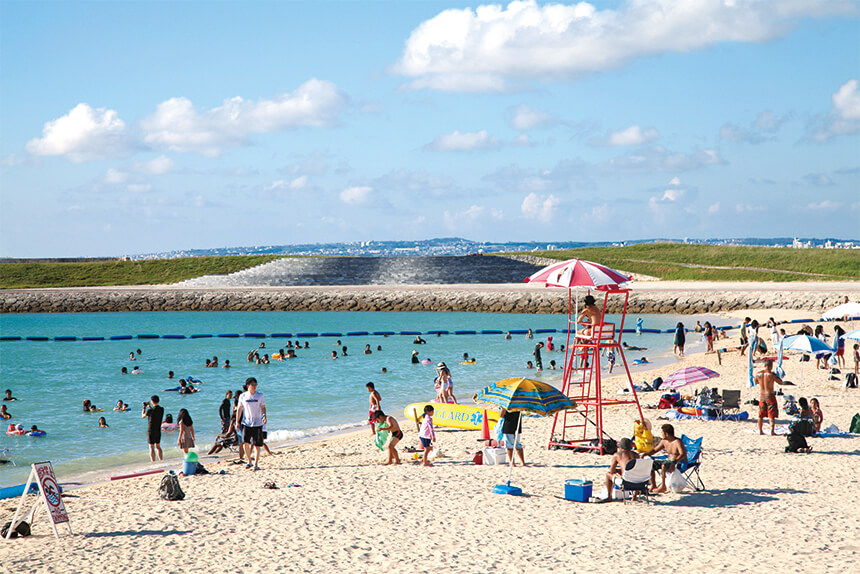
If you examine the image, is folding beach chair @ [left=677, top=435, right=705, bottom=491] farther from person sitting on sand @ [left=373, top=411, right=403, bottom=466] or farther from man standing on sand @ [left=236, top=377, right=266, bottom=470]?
man standing on sand @ [left=236, top=377, right=266, bottom=470]

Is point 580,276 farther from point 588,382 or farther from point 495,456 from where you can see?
point 495,456

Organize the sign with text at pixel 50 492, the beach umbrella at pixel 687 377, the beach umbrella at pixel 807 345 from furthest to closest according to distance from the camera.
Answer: the beach umbrella at pixel 807 345 → the beach umbrella at pixel 687 377 → the sign with text at pixel 50 492

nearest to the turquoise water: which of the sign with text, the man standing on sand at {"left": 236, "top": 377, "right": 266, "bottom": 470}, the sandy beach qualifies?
the man standing on sand at {"left": 236, "top": 377, "right": 266, "bottom": 470}

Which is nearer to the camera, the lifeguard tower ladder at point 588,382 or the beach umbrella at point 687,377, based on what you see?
the lifeguard tower ladder at point 588,382

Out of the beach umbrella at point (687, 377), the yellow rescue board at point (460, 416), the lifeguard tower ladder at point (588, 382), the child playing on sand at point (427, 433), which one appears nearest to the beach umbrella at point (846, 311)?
the beach umbrella at point (687, 377)

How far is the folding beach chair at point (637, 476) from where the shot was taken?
11156 millimetres

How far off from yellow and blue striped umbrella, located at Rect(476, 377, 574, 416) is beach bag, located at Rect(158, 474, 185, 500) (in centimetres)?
562

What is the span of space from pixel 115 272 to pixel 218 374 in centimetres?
6951

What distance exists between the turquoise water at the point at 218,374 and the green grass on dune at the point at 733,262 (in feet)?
82.0

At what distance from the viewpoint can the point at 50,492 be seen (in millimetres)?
9641

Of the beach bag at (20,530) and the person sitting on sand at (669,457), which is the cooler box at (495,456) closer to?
the person sitting on sand at (669,457)

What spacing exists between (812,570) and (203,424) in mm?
17371

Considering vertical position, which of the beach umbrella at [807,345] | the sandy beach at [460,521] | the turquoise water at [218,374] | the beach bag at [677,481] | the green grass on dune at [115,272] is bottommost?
the turquoise water at [218,374]

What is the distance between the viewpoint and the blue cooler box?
11438 millimetres
